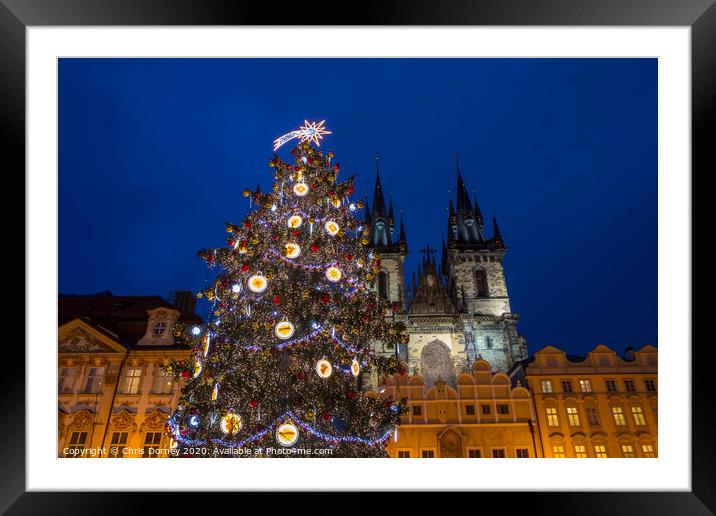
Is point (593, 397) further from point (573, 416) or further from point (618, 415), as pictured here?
point (573, 416)

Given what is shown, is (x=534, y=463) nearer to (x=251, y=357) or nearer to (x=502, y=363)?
(x=251, y=357)

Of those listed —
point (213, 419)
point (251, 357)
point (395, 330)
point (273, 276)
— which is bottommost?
point (213, 419)

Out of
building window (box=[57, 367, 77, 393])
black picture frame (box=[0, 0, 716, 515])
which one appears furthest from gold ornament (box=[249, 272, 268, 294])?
building window (box=[57, 367, 77, 393])

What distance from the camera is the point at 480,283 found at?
20750 millimetres

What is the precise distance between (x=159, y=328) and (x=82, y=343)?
137 centimetres

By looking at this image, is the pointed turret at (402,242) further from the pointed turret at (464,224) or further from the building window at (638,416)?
the building window at (638,416)

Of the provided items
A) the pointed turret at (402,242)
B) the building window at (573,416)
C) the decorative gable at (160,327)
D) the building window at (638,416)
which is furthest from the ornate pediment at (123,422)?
the pointed turret at (402,242)

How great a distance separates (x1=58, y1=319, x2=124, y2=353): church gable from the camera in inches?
295

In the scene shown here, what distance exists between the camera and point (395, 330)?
4715 millimetres

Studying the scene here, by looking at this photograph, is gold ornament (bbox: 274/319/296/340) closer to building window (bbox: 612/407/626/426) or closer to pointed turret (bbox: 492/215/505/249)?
building window (bbox: 612/407/626/426)
